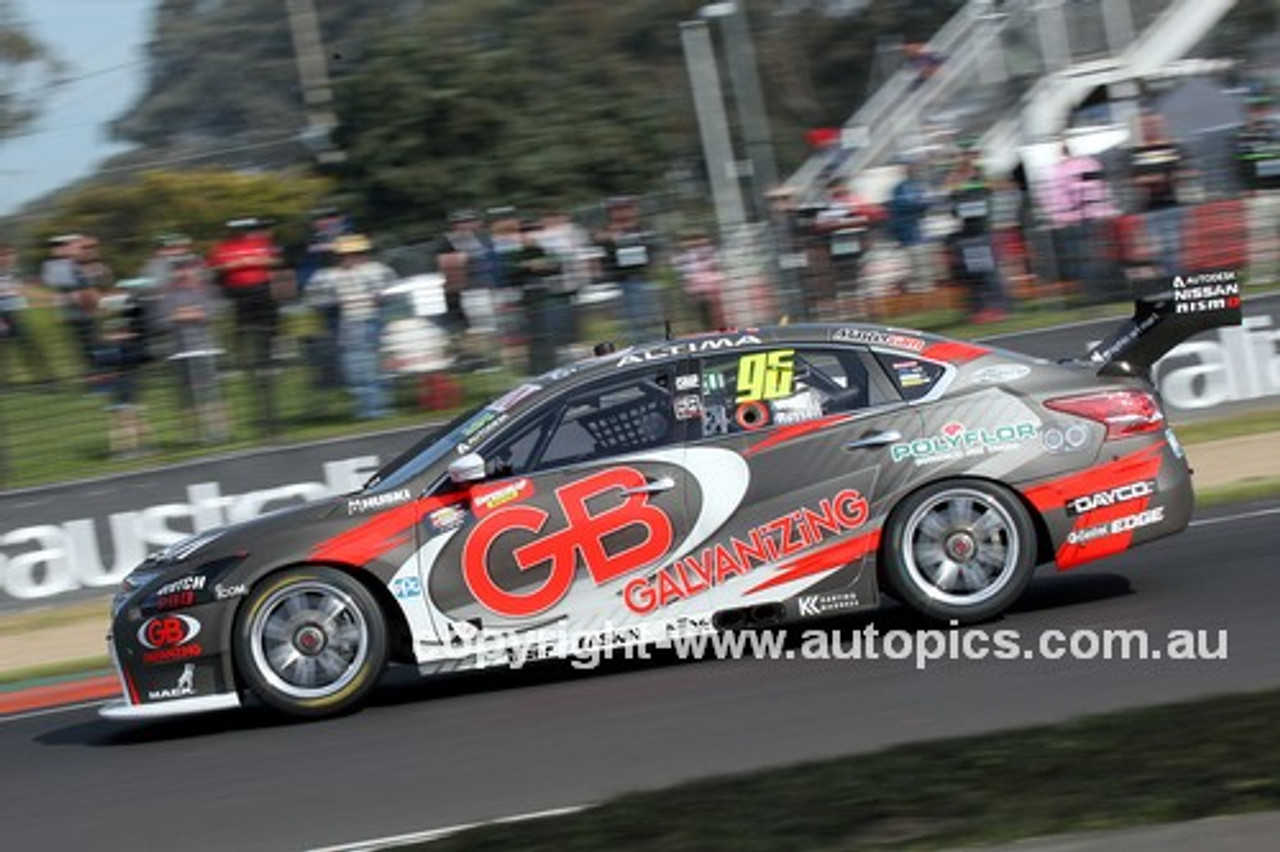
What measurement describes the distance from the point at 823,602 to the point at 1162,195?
9.07 m

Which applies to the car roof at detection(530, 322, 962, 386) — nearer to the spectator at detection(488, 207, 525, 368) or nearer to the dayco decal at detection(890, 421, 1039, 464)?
the dayco decal at detection(890, 421, 1039, 464)

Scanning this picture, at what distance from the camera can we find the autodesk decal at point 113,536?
14.7 metres

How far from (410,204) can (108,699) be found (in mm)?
24482

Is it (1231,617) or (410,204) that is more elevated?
(410,204)

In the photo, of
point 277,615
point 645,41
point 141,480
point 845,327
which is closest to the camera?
point 277,615

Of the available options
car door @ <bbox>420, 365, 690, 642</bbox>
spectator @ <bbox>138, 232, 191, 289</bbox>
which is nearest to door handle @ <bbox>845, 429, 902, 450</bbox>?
car door @ <bbox>420, 365, 690, 642</bbox>

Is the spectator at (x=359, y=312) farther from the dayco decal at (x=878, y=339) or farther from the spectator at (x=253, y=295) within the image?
the dayco decal at (x=878, y=339)

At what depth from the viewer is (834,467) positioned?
8.98m

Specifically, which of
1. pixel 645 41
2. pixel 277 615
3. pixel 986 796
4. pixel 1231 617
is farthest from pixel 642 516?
pixel 645 41

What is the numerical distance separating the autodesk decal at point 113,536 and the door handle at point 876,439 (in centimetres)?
670

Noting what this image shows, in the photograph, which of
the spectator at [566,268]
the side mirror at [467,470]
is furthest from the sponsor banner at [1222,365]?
the side mirror at [467,470]

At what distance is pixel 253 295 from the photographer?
54.5 ft

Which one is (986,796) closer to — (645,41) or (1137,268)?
(1137,268)

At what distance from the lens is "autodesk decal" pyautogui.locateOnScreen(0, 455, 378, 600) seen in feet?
48.3
